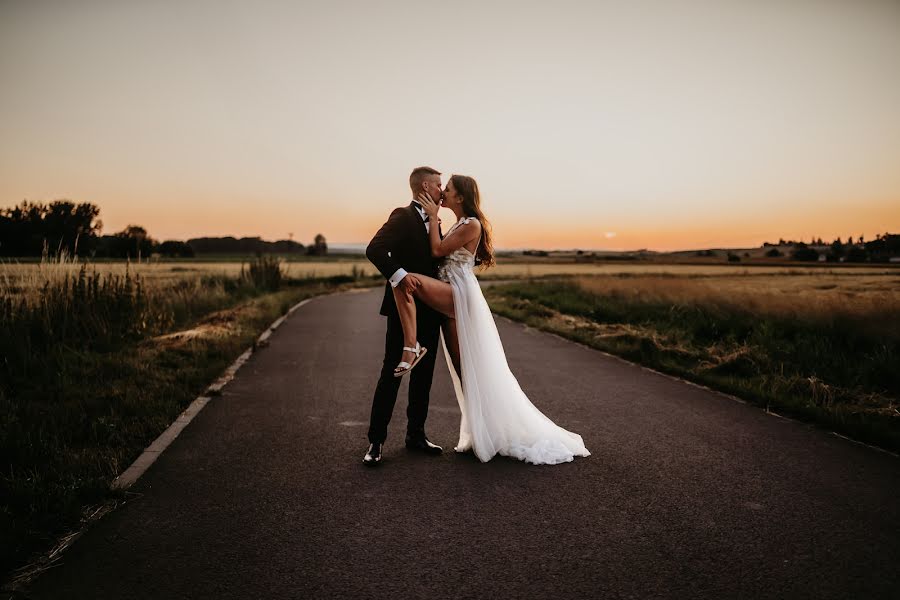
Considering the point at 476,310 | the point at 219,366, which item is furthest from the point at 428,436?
the point at 219,366

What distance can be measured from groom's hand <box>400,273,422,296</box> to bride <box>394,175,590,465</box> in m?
0.08

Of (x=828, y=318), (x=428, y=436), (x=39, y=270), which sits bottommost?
(x=428, y=436)

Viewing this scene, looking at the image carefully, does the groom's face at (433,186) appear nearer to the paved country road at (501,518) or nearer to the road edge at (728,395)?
the paved country road at (501,518)

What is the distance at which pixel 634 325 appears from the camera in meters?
14.2

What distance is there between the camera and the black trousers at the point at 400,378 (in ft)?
15.6

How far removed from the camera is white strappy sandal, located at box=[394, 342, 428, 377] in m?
4.62

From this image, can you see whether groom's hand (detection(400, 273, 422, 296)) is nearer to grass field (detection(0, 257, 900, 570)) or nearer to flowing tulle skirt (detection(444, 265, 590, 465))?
flowing tulle skirt (detection(444, 265, 590, 465))

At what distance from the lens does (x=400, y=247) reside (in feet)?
15.2

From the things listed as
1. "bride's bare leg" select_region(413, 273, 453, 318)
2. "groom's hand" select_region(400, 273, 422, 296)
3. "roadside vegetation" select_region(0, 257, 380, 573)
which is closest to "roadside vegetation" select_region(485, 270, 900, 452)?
"bride's bare leg" select_region(413, 273, 453, 318)

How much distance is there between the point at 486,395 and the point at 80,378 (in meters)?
5.65

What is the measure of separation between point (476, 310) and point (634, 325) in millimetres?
10175

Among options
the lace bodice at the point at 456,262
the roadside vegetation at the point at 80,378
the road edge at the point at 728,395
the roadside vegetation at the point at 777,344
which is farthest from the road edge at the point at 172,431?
the roadside vegetation at the point at 777,344

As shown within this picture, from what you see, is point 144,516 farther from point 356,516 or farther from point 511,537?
point 511,537

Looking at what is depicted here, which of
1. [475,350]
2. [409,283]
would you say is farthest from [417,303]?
[475,350]
